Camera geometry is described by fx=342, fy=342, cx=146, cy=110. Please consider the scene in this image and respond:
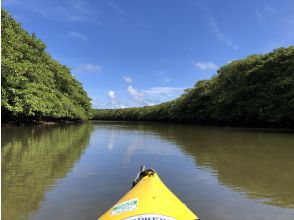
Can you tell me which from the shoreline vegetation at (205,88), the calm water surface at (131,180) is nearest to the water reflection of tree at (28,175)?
the calm water surface at (131,180)

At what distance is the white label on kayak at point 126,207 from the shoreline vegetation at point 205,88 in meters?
23.9

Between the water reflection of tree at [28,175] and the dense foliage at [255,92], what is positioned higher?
the dense foliage at [255,92]

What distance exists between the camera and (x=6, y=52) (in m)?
29.4

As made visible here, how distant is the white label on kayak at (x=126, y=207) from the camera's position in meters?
5.84

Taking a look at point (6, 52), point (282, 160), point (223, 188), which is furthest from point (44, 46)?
point (223, 188)

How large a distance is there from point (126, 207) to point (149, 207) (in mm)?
404

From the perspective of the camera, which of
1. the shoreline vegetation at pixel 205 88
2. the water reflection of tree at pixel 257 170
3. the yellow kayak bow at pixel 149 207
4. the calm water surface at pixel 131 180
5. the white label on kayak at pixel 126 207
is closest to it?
the yellow kayak bow at pixel 149 207

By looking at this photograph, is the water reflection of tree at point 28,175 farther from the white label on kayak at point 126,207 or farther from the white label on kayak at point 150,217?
the white label on kayak at point 150,217

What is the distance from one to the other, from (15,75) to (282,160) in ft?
74.4

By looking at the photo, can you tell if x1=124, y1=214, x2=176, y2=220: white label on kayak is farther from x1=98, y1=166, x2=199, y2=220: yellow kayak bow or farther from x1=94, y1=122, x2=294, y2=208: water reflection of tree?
x1=94, y1=122, x2=294, y2=208: water reflection of tree

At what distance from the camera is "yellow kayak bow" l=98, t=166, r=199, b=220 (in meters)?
5.64

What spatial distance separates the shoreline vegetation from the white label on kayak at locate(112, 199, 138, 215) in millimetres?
23923

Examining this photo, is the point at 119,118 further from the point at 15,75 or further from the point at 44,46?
the point at 15,75

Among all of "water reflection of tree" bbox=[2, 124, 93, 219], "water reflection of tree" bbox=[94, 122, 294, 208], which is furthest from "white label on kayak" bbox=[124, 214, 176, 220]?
"water reflection of tree" bbox=[94, 122, 294, 208]
